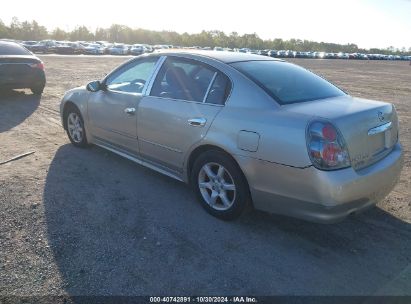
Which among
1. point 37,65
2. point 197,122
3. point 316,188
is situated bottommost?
point 316,188

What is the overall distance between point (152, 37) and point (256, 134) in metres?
114

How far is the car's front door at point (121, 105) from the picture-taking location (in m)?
4.72

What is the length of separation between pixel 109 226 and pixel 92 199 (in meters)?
0.69

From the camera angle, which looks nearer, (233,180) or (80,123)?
(233,180)

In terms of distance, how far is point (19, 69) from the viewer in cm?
1011

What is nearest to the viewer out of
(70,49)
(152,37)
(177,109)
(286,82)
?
(286,82)

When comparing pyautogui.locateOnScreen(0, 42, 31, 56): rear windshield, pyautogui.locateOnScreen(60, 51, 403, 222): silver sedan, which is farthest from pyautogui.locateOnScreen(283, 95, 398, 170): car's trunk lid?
pyautogui.locateOnScreen(0, 42, 31, 56): rear windshield

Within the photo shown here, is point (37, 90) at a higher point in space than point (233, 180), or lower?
lower

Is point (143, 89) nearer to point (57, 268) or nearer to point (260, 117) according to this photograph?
point (260, 117)

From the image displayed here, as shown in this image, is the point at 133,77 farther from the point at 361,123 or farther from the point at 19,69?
the point at 19,69

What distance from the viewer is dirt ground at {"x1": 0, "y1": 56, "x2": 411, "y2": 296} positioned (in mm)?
2902

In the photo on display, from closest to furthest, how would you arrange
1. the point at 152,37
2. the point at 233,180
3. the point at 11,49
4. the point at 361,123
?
1. the point at 361,123
2. the point at 233,180
3. the point at 11,49
4. the point at 152,37

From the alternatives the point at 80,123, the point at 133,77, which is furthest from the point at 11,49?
the point at 133,77

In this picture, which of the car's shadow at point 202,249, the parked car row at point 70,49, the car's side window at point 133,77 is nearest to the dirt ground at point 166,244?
the car's shadow at point 202,249
